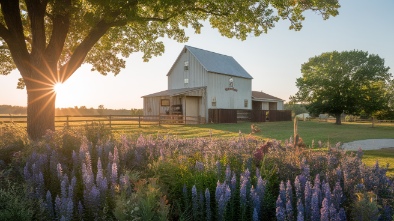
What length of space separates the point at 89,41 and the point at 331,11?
41.7ft

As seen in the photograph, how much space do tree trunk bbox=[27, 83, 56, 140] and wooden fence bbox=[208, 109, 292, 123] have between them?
25253mm

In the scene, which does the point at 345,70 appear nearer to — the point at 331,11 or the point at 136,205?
the point at 331,11

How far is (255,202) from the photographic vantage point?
3205 millimetres

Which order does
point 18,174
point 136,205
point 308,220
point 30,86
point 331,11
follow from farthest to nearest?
point 331,11
point 30,86
point 18,174
point 308,220
point 136,205

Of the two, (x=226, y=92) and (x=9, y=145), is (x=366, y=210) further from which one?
(x=226, y=92)

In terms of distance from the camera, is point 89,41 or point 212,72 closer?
point 89,41

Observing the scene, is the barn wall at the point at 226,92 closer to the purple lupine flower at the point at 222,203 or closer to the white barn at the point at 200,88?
the white barn at the point at 200,88

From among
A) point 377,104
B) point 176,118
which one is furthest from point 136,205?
point 377,104

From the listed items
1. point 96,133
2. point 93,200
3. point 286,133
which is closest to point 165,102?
point 286,133

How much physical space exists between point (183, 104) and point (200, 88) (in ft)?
9.68

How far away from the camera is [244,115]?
42688 millimetres

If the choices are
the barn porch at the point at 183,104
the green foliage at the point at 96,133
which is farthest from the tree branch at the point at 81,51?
the barn porch at the point at 183,104

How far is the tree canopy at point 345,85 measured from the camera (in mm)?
40938

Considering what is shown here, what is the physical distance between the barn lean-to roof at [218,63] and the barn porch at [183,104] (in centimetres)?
389
